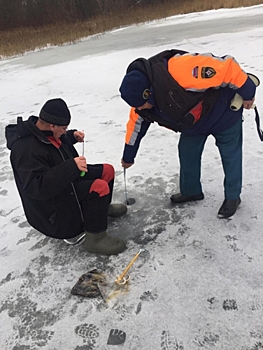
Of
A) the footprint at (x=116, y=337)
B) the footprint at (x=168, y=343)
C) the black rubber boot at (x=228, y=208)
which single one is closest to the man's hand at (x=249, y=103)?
the black rubber boot at (x=228, y=208)

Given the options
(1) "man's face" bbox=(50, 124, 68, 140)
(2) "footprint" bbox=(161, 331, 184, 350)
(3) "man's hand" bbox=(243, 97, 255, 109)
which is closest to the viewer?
(2) "footprint" bbox=(161, 331, 184, 350)

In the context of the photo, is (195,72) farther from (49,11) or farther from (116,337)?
(49,11)

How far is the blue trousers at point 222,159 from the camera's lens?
8.24ft

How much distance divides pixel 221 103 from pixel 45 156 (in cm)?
120

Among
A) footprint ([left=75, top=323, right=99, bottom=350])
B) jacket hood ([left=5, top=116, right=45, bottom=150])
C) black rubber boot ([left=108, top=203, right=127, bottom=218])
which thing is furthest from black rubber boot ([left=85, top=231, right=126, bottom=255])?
jacket hood ([left=5, top=116, right=45, bottom=150])

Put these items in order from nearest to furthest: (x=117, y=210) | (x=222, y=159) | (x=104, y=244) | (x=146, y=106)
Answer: (x=146, y=106) < (x=104, y=244) < (x=222, y=159) < (x=117, y=210)

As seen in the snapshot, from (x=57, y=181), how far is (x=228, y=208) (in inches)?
52.7

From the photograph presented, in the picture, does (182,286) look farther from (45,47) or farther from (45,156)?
(45,47)

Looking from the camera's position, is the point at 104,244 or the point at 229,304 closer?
the point at 229,304

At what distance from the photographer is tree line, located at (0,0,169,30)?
24.1 meters

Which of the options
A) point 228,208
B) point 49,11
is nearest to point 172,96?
point 228,208

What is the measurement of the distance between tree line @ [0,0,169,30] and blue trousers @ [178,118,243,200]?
79.0 feet

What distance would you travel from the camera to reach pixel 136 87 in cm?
212

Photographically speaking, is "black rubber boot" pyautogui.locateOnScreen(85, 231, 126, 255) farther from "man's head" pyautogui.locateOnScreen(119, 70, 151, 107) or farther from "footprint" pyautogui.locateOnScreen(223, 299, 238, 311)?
"man's head" pyautogui.locateOnScreen(119, 70, 151, 107)
